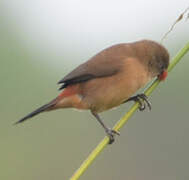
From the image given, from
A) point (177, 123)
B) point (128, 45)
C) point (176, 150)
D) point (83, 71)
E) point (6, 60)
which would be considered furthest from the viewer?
point (6, 60)

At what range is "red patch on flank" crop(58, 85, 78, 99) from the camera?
448 cm

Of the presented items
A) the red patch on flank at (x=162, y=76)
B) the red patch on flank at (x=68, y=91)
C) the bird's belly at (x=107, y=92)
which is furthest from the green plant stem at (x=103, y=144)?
the red patch on flank at (x=68, y=91)

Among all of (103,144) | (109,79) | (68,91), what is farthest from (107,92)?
(103,144)

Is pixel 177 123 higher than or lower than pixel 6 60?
lower

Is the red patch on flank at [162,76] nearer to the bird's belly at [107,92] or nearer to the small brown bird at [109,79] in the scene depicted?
the small brown bird at [109,79]

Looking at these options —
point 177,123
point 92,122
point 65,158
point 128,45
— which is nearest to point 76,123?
point 92,122

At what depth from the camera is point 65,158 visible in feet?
29.2

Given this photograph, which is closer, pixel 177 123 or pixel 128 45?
pixel 128 45

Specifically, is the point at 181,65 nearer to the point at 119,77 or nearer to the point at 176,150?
the point at 176,150

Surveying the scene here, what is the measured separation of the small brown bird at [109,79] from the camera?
15.0ft

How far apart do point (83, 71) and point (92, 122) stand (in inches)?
210

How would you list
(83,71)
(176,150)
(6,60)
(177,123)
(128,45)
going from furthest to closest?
1. (6,60)
2. (177,123)
3. (176,150)
4. (128,45)
5. (83,71)

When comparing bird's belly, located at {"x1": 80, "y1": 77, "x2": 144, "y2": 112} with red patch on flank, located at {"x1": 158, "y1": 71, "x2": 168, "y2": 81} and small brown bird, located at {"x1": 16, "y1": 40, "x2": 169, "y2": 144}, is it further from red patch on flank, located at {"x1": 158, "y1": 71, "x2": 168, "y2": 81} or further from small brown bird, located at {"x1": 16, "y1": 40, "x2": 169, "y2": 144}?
red patch on flank, located at {"x1": 158, "y1": 71, "x2": 168, "y2": 81}

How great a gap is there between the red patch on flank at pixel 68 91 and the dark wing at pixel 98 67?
4 cm
